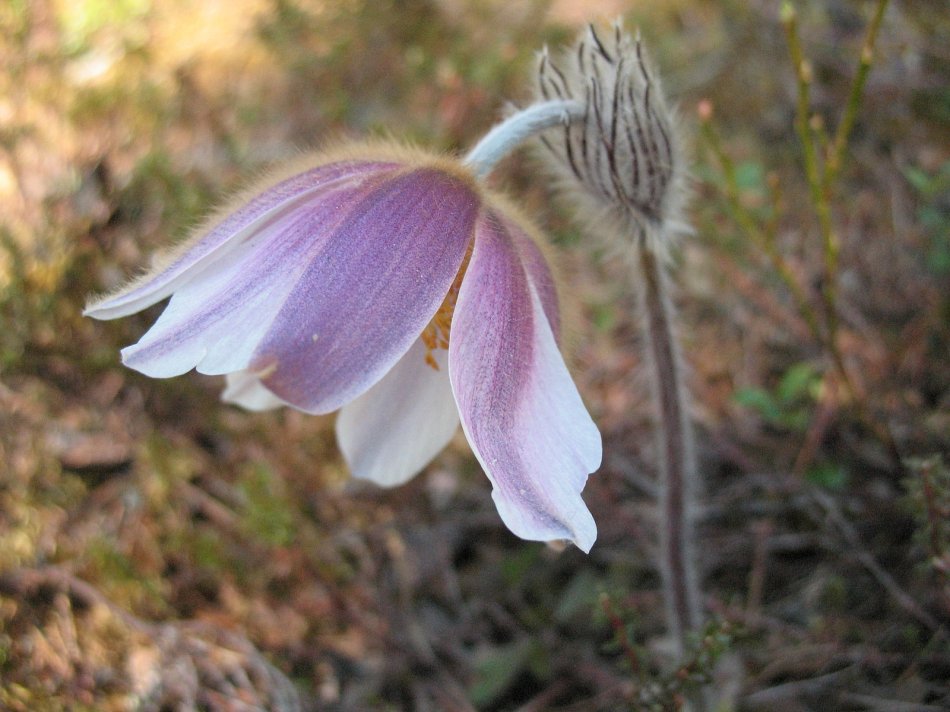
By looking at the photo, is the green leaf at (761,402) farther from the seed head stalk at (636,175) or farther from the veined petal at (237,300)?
the veined petal at (237,300)

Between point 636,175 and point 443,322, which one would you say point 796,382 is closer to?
point 636,175

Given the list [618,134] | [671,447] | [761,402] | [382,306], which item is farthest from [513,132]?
[761,402]

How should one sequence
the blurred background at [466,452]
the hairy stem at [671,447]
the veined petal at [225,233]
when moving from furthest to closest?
1. the blurred background at [466,452]
2. the hairy stem at [671,447]
3. the veined petal at [225,233]

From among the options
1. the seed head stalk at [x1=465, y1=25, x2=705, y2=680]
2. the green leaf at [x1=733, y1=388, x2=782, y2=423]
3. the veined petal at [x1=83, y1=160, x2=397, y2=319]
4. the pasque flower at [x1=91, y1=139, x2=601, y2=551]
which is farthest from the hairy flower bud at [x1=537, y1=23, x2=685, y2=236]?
the green leaf at [x1=733, y1=388, x2=782, y2=423]

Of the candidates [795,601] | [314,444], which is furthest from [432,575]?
[795,601]

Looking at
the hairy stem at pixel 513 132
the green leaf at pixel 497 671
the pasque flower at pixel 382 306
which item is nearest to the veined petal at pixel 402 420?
the pasque flower at pixel 382 306

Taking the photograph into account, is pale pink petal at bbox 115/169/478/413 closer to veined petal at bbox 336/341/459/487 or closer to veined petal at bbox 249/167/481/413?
veined petal at bbox 249/167/481/413
